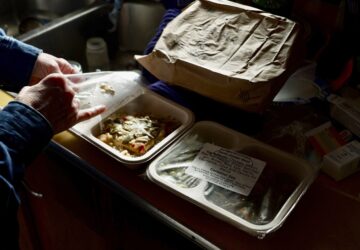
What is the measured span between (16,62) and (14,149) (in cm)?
32

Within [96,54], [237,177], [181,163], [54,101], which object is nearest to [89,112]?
[54,101]

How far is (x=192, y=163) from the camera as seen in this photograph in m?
0.76

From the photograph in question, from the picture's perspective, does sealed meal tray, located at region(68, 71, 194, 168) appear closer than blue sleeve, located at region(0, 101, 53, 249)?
No

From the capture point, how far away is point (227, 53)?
82 cm

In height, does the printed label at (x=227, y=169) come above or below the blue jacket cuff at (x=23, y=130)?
below

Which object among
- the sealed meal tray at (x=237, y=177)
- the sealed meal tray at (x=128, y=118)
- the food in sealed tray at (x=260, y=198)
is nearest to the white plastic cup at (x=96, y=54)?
the sealed meal tray at (x=128, y=118)

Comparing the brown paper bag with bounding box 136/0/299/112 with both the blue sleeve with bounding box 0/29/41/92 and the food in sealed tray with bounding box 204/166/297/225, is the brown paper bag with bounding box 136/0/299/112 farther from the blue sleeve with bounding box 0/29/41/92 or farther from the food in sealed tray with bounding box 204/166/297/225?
the blue sleeve with bounding box 0/29/41/92

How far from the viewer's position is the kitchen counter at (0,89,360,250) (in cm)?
67

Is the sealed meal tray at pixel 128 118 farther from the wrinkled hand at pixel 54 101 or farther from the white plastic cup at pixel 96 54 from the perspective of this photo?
the white plastic cup at pixel 96 54

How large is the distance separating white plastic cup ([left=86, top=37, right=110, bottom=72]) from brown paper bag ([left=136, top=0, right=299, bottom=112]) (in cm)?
40

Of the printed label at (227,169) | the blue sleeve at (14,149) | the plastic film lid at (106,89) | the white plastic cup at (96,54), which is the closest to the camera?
the blue sleeve at (14,149)

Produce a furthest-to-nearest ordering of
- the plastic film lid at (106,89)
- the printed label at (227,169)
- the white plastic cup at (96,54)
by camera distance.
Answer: the white plastic cup at (96,54) → the plastic film lid at (106,89) → the printed label at (227,169)

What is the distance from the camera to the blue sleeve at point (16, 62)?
2.87ft

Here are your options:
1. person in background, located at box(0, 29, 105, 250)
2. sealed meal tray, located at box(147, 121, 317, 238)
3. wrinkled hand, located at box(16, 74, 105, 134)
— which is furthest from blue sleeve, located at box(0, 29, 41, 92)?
sealed meal tray, located at box(147, 121, 317, 238)
